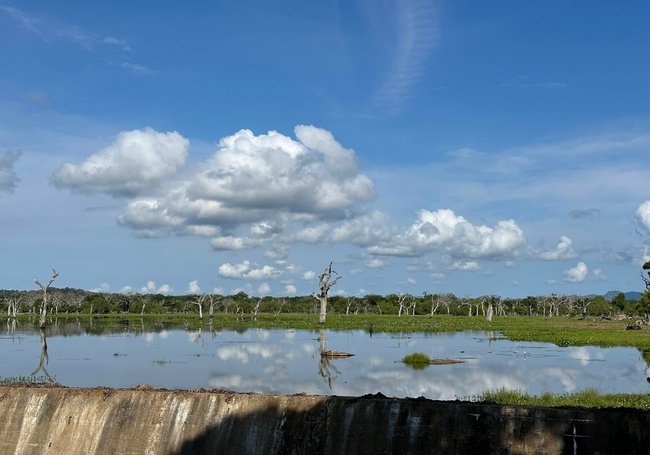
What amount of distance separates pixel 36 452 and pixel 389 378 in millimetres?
22178

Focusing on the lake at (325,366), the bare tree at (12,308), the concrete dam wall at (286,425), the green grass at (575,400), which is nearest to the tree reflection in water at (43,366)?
the lake at (325,366)

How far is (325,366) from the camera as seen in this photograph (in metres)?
42.6

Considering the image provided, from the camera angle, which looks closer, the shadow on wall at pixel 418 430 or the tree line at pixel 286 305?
the shadow on wall at pixel 418 430

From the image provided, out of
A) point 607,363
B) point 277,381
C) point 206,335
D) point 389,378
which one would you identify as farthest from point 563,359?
point 206,335

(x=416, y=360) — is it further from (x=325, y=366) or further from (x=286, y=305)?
(x=286, y=305)

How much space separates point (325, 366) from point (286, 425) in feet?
90.0

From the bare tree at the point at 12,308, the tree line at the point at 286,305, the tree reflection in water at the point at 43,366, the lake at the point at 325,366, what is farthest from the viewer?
the tree line at the point at 286,305

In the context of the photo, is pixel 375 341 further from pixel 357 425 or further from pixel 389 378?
pixel 357 425

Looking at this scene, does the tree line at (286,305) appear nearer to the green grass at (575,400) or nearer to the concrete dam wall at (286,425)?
the green grass at (575,400)

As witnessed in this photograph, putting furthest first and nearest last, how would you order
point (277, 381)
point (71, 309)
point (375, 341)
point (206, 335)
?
point (71, 309)
point (206, 335)
point (375, 341)
point (277, 381)

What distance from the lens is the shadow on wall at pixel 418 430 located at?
12922mm

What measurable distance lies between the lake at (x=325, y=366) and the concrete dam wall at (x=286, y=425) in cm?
1434

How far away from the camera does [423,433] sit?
14164 millimetres

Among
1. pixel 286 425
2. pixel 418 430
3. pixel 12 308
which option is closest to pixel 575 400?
pixel 418 430
